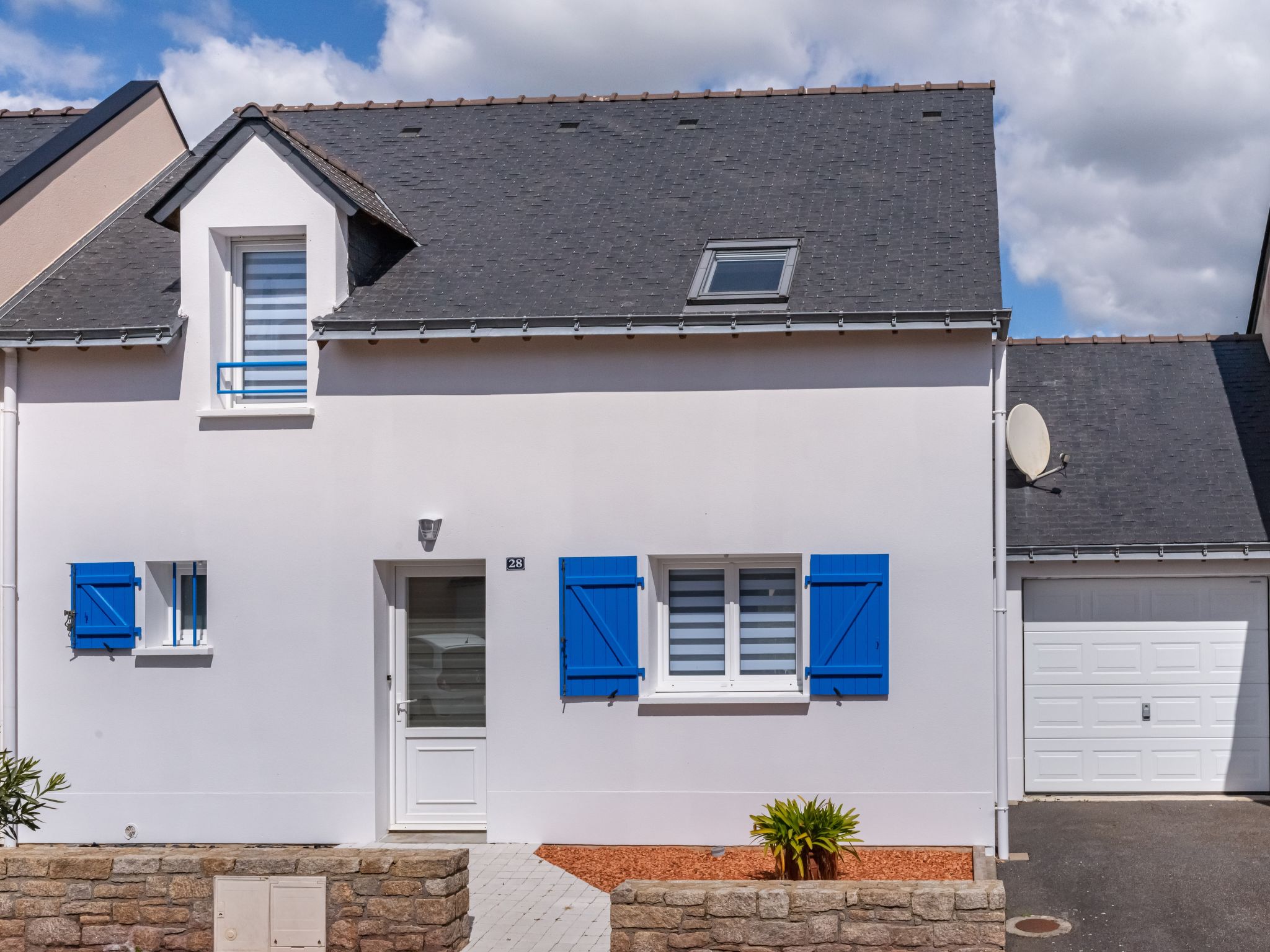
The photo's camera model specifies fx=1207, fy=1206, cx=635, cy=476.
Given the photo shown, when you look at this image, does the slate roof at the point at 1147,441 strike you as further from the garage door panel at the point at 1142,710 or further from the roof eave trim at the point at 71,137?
the roof eave trim at the point at 71,137

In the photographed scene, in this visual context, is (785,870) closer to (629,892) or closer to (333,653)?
(629,892)

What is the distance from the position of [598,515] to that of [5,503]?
16.5ft

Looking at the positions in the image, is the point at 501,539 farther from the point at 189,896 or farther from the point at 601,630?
the point at 189,896

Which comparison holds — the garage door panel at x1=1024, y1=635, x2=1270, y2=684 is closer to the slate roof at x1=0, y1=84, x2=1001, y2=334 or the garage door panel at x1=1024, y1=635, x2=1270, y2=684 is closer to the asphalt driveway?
the asphalt driveway

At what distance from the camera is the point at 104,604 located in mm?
10125

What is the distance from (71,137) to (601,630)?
7621 millimetres

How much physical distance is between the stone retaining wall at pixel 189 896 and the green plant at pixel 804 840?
210cm

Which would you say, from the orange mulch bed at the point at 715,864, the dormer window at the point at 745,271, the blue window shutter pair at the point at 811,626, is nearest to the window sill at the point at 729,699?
the blue window shutter pair at the point at 811,626

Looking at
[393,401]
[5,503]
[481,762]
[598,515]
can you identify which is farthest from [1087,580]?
[5,503]

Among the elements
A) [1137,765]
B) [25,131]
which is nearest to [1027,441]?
[1137,765]

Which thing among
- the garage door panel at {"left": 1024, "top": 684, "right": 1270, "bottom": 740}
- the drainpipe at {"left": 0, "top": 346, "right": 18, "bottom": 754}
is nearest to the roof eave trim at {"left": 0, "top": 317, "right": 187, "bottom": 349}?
the drainpipe at {"left": 0, "top": 346, "right": 18, "bottom": 754}

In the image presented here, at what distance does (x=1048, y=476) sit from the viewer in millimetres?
12742

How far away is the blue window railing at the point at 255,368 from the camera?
34.1 feet

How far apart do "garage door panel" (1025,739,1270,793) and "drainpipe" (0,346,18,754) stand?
926cm
